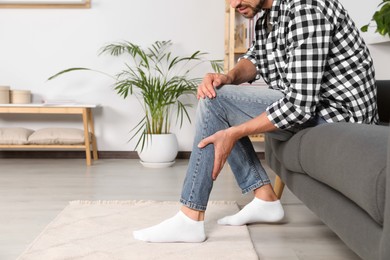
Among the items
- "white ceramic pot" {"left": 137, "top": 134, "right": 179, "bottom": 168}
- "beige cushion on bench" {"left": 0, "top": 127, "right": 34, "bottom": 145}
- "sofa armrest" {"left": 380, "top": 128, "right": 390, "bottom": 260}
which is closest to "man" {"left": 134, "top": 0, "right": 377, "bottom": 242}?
"sofa armrest" {"left": 380, "top": 128, "right": 390, "bottom": 260}

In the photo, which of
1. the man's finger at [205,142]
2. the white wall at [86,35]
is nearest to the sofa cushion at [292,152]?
the man's finger at [205,142]

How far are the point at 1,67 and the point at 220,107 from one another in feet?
8.24

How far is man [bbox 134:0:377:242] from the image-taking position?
1288 millimetres

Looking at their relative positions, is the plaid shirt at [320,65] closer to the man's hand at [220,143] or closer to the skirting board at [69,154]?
the man's hand at [220,143]

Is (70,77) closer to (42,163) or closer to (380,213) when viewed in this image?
(42,163)

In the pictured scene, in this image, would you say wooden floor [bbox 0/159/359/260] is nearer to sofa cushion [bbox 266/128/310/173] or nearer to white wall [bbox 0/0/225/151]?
sofa cushion [bbox 266/128/310/173]

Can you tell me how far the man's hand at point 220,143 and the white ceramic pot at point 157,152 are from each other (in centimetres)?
177

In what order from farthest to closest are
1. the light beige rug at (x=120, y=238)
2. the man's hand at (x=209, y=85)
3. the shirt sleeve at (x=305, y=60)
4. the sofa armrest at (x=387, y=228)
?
the man's hand at (x=209, y=85) → the light beige rug at (x=120, y=238) → the shirt sleeve at (x=305, y=60) → the sofa armrest at (x=387, y=228)

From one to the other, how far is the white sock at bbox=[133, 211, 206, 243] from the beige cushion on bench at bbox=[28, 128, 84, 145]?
1887 mm

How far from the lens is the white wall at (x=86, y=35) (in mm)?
3525

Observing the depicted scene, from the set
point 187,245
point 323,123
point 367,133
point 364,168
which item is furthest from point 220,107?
point 364,168

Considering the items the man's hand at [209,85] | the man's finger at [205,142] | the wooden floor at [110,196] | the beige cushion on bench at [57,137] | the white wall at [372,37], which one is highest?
the white wall at [372,37]

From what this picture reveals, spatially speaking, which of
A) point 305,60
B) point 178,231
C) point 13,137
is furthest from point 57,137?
point 305,60

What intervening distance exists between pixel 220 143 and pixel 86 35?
7.83 feet
